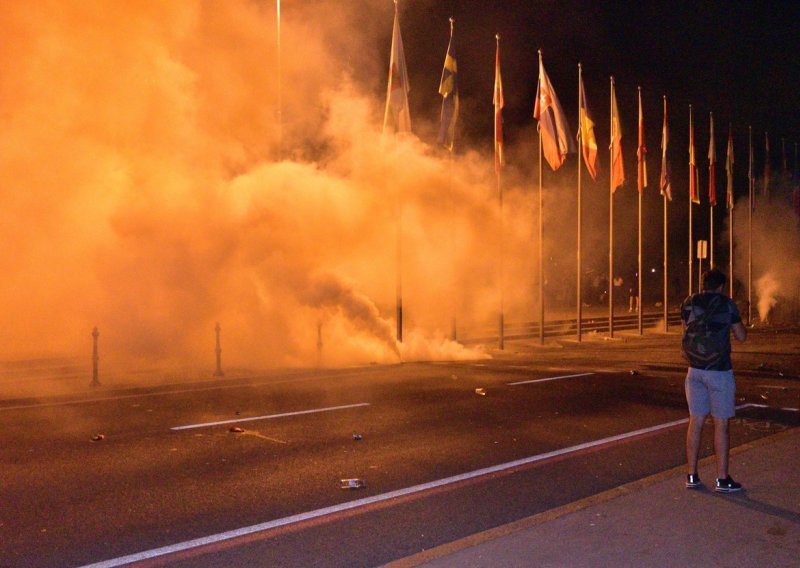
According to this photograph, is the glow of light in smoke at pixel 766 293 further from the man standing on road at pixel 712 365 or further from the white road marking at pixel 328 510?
the man standing on road at pixel 712 365

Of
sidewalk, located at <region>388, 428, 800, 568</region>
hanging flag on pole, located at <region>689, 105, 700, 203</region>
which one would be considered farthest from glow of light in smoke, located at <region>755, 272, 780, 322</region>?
sidewalk, located at <region>388, 428, 800, 568</region>

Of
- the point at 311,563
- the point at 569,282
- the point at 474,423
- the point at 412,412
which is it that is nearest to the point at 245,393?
the point at 412,412

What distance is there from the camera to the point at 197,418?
8.46 metres

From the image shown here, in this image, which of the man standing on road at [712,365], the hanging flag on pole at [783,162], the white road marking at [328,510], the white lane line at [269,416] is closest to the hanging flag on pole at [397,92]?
the white lane line at [269,416]

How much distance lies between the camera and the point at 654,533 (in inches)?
171

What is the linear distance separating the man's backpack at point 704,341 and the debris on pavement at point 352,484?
2.45m

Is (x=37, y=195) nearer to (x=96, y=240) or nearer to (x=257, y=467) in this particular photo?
(x=96, y=240)

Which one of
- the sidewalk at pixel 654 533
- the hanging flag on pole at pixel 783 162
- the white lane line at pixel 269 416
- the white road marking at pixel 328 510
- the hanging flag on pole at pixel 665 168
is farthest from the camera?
the hanging flag on pole at pixel 783 162

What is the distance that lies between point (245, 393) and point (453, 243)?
12046mm

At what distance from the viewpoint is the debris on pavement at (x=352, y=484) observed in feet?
18.8

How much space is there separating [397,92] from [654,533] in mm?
13009

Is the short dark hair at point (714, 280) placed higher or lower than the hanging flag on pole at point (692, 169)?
lower

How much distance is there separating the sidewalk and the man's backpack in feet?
2.82

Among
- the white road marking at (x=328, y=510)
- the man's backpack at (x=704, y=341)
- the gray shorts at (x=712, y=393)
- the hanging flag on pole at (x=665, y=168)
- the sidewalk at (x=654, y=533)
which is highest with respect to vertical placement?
the hanging flag on pole at (x=665, y=168)
